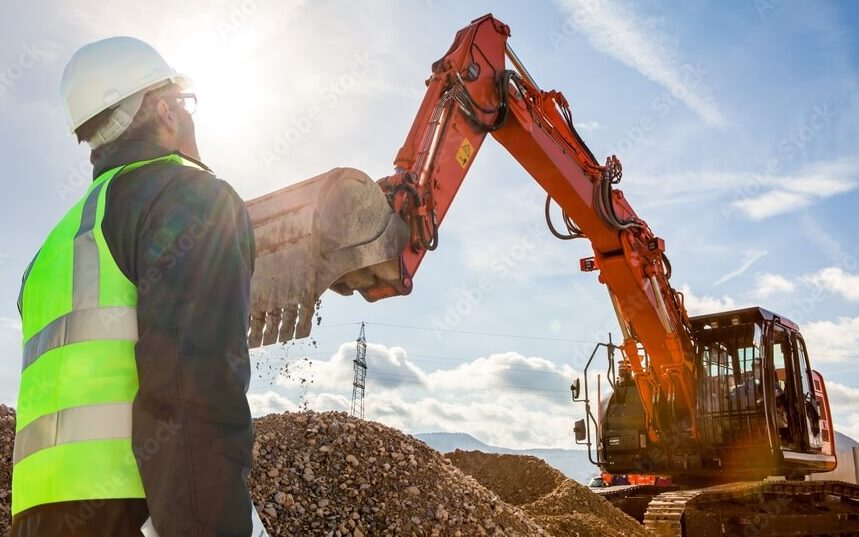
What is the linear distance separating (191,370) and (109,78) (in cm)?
97

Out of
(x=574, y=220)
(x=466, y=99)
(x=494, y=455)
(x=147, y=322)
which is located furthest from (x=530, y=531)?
(x=147, y=322)

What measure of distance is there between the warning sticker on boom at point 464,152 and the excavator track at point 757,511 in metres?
5.07

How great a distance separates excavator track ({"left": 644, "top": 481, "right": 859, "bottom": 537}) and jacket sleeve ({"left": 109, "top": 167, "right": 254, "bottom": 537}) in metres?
8.08

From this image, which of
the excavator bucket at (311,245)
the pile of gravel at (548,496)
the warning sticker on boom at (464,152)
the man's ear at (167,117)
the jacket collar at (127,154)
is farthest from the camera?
the pile of gravel at (548,496)

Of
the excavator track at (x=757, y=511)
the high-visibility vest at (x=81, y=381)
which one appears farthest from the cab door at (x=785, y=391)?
the high-visibility vest at (x=81, y=381)

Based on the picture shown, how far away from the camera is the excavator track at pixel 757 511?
29.2 ft

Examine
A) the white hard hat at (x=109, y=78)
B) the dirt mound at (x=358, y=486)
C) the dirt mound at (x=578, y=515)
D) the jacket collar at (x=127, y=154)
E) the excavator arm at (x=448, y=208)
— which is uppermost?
the excavator arm at (x=448, y=208)

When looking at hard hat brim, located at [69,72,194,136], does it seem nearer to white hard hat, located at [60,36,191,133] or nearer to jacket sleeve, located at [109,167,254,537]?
white hard hat, located at [60,36,191,133]

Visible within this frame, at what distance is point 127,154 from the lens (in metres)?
Result: 2.05

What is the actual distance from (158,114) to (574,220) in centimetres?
664

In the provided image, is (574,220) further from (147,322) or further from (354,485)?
(147,322)

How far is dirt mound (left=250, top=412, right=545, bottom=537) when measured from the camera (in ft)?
19.5

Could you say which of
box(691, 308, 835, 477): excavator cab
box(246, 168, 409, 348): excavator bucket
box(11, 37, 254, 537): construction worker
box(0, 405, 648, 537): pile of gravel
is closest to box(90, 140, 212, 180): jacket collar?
box(11, 37, 254, 537): construction worker

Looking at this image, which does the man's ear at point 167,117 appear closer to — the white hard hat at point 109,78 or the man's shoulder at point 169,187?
the white hard hat at point 109,78
